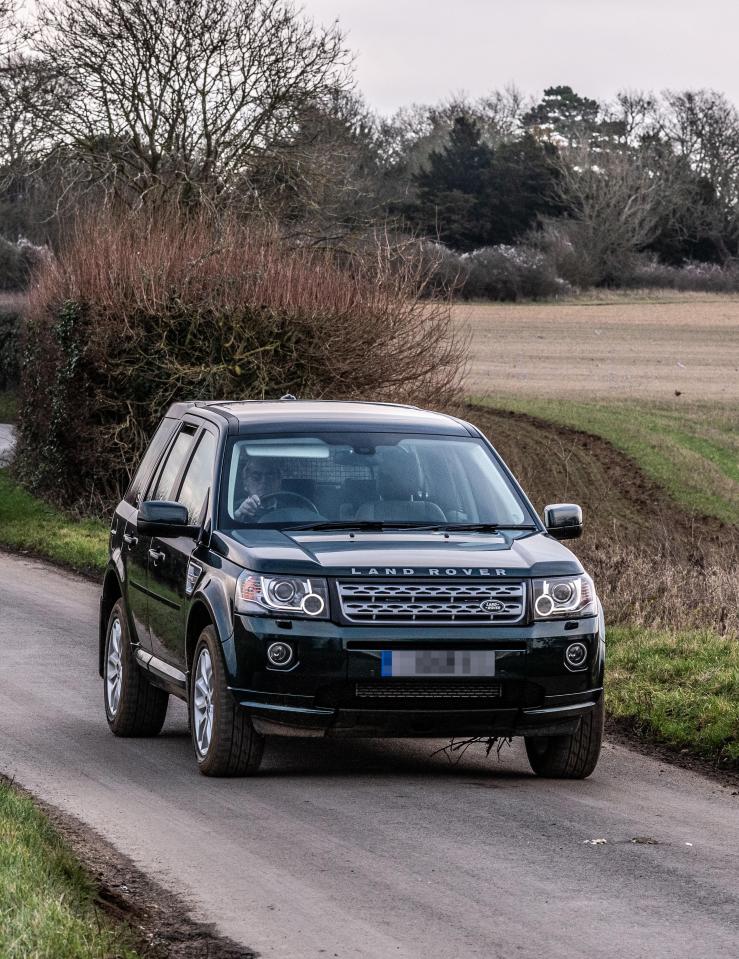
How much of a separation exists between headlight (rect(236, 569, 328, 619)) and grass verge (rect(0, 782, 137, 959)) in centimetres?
146

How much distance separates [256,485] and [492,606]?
1.61m

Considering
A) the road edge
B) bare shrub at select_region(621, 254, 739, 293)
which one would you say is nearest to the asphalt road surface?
the road edge

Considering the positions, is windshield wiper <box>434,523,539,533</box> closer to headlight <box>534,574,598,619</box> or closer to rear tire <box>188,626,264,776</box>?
headlight <box>534,574,598,619</box>

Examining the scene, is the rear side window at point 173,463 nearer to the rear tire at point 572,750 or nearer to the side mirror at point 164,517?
the side mirror at point 164,517

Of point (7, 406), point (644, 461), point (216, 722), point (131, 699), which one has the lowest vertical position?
point (644, 461)

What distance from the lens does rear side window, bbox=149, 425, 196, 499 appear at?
1019 cm

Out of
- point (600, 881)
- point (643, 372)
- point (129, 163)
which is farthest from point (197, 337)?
point (643, 372)

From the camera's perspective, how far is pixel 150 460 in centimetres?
1089

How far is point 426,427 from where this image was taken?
9.84 meters

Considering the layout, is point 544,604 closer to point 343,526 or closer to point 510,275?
point 343,526

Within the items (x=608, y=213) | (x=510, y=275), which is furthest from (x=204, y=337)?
(x=608, y=213)

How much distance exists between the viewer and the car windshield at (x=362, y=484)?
30.2 feet

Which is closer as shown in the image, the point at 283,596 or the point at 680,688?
the point at 283,596

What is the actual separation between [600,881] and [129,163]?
31.4m
